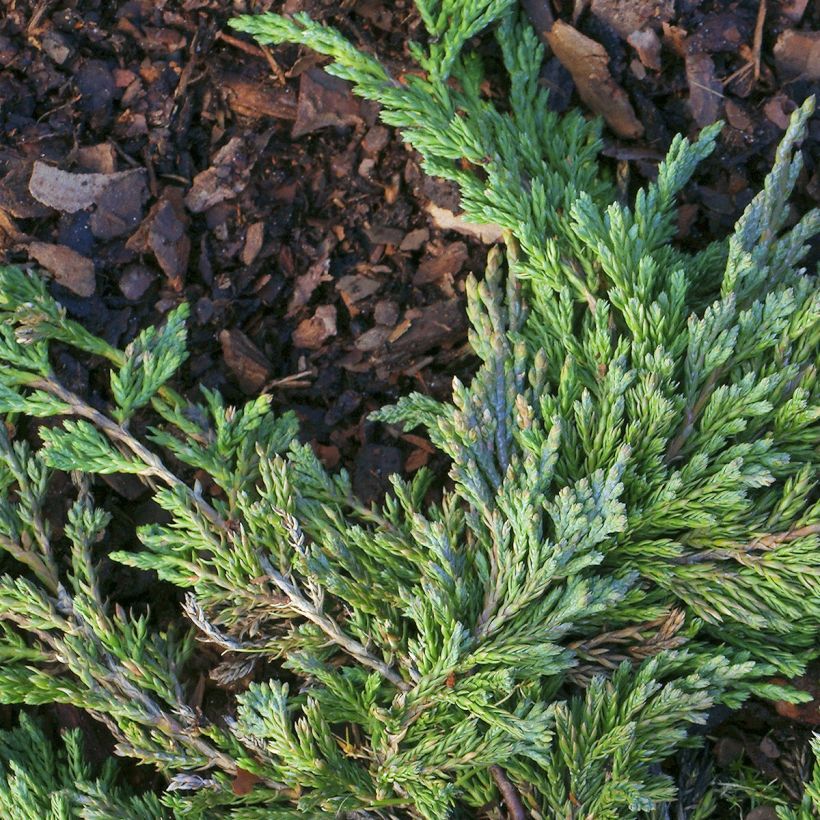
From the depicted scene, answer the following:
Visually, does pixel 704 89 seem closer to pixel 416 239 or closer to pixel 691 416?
pixel 416 239

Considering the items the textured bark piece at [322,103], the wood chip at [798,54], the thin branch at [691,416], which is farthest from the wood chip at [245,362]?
the wood chip at [798,54]

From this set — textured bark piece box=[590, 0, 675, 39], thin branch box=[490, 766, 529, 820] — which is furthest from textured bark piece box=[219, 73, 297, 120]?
thin branch box=[490, 766, 529, 820]

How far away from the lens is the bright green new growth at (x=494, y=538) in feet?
8.70

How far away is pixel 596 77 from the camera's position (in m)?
A: 3.53

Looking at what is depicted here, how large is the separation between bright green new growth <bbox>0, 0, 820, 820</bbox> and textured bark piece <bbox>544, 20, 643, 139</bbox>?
0.50 m

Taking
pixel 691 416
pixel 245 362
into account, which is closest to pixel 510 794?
pixel 691 416

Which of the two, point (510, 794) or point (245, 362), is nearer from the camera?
point (510, 794)

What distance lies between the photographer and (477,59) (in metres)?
3.42

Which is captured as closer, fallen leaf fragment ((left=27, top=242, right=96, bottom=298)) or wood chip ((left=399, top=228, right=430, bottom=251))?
fallen leaf fragment ((left=27, top=242, right=96, bottom=298))

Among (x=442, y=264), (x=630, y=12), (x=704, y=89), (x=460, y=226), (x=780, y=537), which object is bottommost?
(x=780, y=537)

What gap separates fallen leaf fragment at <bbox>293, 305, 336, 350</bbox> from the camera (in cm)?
360

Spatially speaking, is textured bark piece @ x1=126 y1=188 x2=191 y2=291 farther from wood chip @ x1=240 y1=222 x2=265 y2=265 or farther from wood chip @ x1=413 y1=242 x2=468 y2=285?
wood chip @ x1=413 y1=242 x2=468 y2=285

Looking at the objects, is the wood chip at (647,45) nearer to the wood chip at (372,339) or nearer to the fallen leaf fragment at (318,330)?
the wood chip at (372,339)

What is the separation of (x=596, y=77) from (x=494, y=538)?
2001mm
